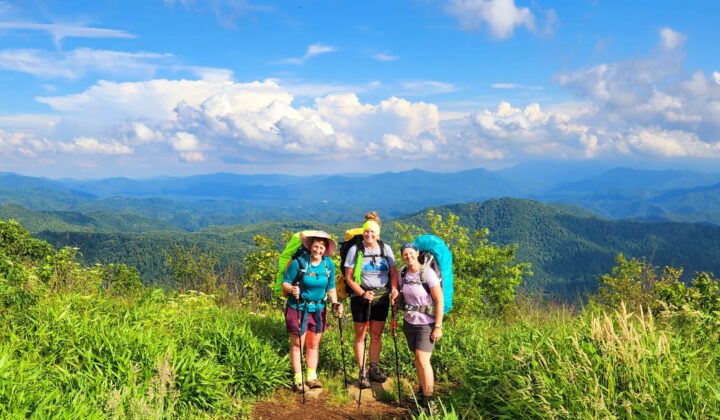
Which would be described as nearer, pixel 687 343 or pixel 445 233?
pixel 687 343

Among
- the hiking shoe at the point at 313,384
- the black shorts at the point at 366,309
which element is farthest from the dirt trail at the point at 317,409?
the black shorts at the point at 366,309

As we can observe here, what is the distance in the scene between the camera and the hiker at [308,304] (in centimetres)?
590

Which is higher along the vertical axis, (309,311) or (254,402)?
(309,311)

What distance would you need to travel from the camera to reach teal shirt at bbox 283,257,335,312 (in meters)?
5.91

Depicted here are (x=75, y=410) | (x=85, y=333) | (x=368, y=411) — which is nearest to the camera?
(x=75, y=410)

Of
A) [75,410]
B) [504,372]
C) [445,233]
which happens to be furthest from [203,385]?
[445,233]

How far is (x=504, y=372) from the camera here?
4.79 meters

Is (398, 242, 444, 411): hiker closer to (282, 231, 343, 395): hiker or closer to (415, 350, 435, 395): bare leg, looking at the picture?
(415, 350, 435, 395): bare leg

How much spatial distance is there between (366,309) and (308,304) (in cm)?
77

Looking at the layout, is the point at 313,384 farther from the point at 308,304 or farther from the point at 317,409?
the point at 308,304

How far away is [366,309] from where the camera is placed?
6.08 meters

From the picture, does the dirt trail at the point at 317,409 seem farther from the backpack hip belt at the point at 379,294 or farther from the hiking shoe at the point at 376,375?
the backpack hip belt at the point at 379,294

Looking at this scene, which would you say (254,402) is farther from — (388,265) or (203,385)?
(388,265)

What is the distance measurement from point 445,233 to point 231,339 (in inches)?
Result: 416
